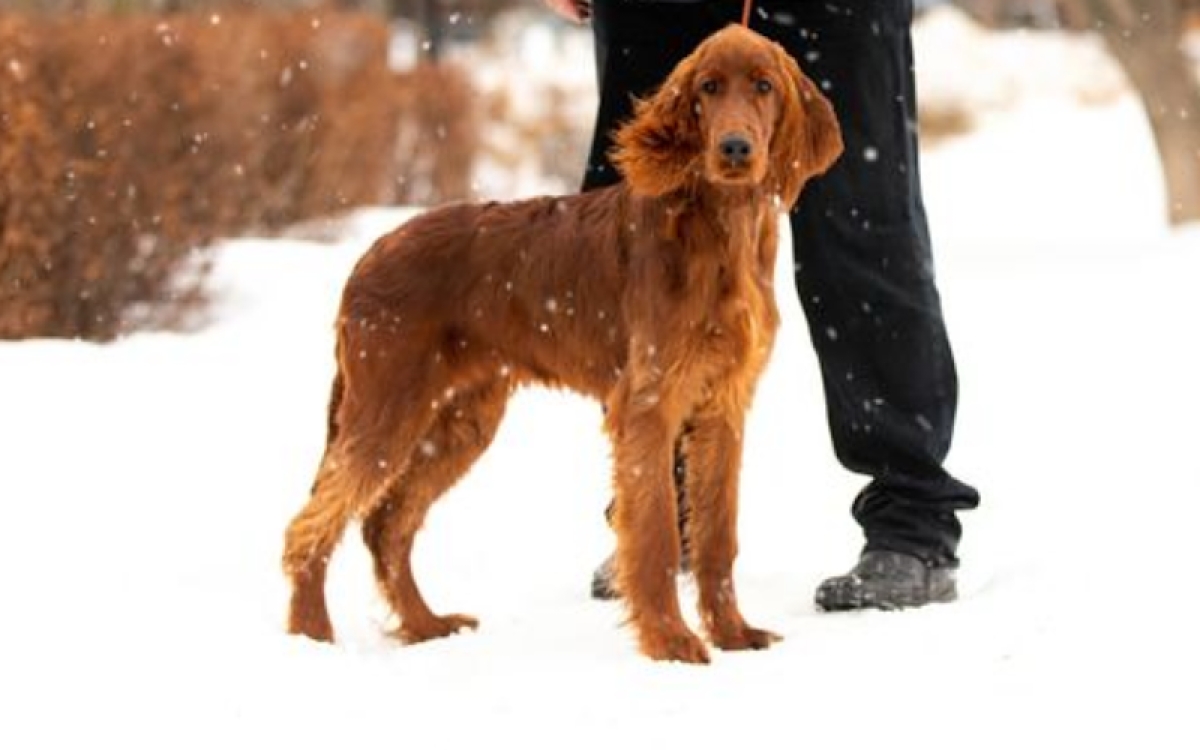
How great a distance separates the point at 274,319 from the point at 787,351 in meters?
2.38

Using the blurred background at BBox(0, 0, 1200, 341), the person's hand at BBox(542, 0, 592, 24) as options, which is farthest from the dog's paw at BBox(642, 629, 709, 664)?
the blurred background at BBox(0, 0, 1200, 341)

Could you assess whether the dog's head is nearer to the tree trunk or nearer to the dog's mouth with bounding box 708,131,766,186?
the dog's mouth with bounding box 708,131,766,186

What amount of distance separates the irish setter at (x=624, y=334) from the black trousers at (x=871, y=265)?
504mm

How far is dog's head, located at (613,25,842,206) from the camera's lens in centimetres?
357

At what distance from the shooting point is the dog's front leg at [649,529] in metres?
3.77

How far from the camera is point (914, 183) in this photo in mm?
4504

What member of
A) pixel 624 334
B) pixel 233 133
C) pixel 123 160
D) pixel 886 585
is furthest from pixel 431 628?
pixel 233 133

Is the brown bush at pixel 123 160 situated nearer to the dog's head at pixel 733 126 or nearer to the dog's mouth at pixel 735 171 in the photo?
the dog's head at pixel 733 126

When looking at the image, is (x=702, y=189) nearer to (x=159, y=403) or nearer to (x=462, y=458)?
(x=462, y=458)

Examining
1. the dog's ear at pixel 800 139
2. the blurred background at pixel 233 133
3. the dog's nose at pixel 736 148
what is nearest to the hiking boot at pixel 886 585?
the dog's ear at pixel 800 139

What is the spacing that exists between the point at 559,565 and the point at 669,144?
1.60 metres

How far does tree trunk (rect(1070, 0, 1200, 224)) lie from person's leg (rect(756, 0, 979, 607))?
8371mm

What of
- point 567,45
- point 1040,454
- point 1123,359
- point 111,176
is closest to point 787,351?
point 1123,359

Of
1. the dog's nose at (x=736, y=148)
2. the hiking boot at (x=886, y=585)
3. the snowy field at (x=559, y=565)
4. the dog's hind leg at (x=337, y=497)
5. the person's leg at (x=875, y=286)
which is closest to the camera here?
the snowy field at (x=559, y=565)
